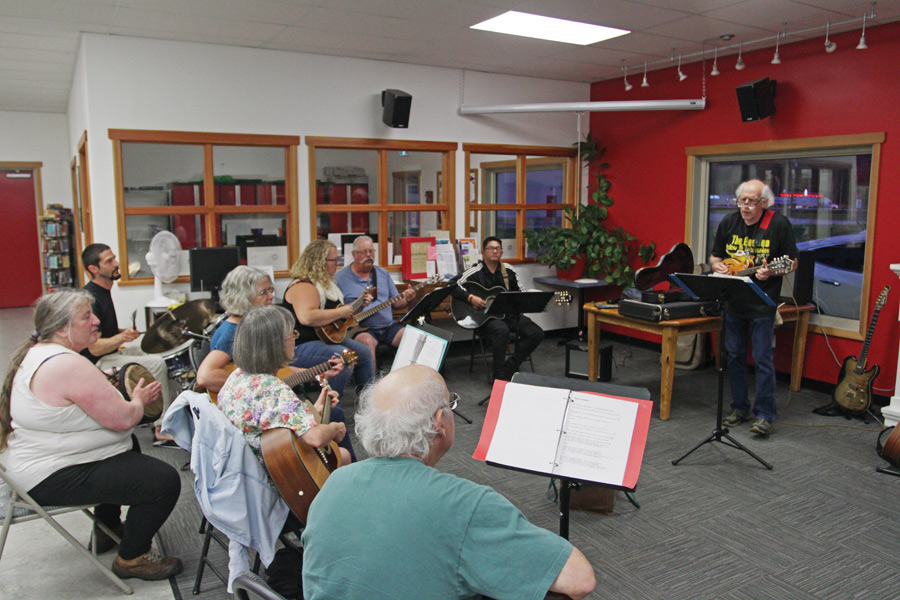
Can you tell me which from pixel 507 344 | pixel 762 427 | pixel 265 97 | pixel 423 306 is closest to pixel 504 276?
pixel 507 344

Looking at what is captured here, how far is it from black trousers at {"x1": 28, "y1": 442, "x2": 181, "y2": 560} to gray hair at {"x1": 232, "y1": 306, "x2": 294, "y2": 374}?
58 centimetres

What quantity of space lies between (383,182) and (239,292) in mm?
3123

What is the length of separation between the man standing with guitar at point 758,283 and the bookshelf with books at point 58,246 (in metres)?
8.79

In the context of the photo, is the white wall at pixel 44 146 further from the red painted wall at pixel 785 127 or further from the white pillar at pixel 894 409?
the white pillar at pixel 894 409

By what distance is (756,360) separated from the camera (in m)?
4.36

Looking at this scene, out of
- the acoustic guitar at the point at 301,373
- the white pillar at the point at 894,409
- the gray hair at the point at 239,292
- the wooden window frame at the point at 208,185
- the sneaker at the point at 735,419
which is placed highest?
the wooden window frame at the point at 208,185

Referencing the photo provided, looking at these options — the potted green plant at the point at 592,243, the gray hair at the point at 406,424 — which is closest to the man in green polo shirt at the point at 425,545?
the gray hair at the point at 406,424

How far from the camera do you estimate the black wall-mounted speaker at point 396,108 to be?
5871 mm

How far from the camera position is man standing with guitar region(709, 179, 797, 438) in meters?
4.26

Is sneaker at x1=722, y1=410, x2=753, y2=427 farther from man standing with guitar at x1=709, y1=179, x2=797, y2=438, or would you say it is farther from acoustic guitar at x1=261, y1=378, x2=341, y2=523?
acoustic guitar at x1=261, y1=378, x2=341, y2=523

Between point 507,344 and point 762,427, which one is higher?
point 507,344

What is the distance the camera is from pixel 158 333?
431 cm

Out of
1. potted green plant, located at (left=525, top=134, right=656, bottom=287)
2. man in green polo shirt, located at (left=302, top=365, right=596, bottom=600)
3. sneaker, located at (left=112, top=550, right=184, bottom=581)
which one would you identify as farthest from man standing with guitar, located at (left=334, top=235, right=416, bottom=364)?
man in green polo shirt, located at (left=302, top=365, right=596, bottom=600)

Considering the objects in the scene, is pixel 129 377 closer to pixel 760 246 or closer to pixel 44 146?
pixel 760 246
